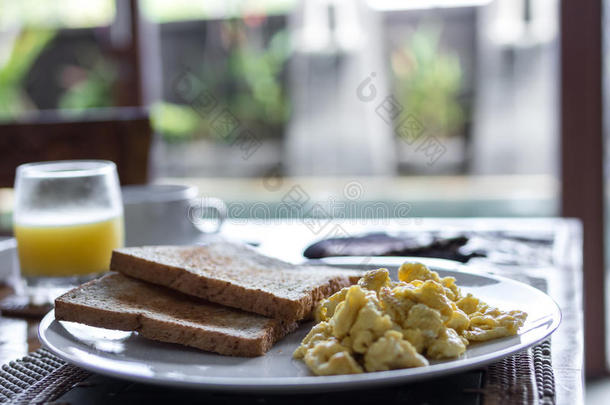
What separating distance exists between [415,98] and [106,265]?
11.7 feet

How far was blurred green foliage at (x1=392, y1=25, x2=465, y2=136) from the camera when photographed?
4305 mm

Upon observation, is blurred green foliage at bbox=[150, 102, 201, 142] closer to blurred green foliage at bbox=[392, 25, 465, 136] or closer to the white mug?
blurred green foliage at bbox=[392, 25, 465, 136]

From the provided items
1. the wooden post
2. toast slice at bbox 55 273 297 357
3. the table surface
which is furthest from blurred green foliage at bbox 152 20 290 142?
toast slice at bbox 55 273 297 357

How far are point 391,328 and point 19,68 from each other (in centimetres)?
376

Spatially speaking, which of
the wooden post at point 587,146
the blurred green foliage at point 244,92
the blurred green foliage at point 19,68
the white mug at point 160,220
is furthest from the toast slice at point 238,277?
the blurred green foliage at point 244,92

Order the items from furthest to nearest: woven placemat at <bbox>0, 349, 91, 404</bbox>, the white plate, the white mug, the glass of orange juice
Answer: the white mug, the glass of orange juice, woven placemat at <bbox>0, 349, 91, 404</bbox>, the white plate

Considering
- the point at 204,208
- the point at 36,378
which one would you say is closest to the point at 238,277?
the point at 36,378

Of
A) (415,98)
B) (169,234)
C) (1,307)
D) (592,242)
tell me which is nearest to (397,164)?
(415,98)

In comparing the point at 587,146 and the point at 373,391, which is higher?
the point at 587,146

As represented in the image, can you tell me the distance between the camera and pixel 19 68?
383 centimetres

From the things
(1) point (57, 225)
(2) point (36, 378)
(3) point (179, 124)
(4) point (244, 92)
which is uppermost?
(4) point (244, 92)

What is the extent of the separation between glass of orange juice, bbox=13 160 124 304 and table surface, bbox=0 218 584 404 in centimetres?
9

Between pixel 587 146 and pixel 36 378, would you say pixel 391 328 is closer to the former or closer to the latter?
pixel 36 378

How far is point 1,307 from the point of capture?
948 mm
